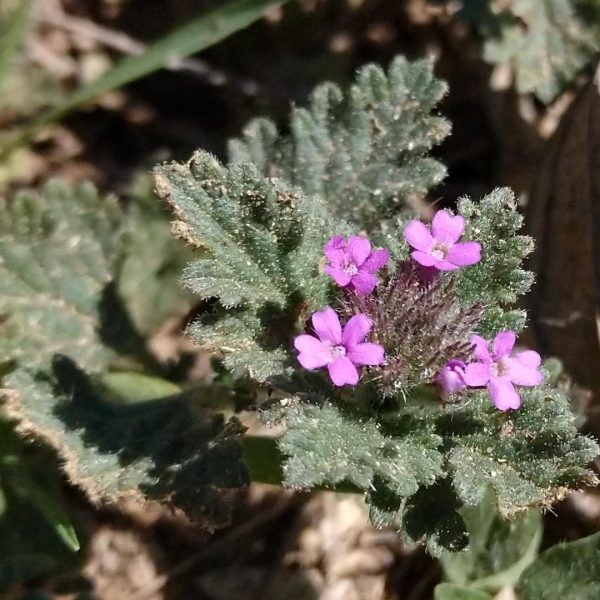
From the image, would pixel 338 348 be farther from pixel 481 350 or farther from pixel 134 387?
pixel 134 387

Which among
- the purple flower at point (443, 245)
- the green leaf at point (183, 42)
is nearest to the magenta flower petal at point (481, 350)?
the purple flower at point (443, 245)

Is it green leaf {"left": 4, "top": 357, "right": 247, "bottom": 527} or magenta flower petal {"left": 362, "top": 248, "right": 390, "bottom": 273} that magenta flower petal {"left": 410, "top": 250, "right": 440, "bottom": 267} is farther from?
green leaf {"left": 4, "top": 357, "right": 247, "bottom": 527}

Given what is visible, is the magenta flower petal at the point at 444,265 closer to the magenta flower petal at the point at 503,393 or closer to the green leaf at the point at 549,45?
the magenta flower petal at the point at 503,393

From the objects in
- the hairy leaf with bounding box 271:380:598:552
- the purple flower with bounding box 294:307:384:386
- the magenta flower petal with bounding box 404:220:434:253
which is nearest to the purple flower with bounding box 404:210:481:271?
the magenta flower petal with bounding box 404:220:434:253

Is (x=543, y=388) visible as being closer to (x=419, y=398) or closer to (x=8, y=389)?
(x=419, y=398)

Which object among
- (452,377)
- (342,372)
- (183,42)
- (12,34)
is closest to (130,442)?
(342,372)

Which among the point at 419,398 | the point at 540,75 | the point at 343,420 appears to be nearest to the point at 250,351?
the point at 343,420
